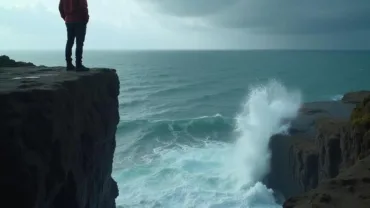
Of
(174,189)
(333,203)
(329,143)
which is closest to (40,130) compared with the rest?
(333,203)

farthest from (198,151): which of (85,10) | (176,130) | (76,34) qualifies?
(85,10)

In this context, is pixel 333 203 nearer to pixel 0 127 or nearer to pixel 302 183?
pixel 0 127

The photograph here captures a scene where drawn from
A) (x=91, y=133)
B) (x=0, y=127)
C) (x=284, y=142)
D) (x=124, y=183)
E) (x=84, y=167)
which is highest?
(x=0, y=127)

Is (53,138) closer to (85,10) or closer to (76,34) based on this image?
(76,34)

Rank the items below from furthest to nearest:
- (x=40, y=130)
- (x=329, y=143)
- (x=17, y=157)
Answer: (x=329, y=143)
(x=40, y=130)
(x=17, y=157)

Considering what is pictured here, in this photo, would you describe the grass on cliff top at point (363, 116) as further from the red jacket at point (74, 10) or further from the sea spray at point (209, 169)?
the red jacket at point (74, 10)

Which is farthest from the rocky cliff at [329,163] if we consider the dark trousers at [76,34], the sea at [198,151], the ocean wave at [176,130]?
the ocean wave at [176,130]

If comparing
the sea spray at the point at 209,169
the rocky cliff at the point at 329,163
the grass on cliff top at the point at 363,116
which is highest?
the grass on cliff top at the point at 363,116

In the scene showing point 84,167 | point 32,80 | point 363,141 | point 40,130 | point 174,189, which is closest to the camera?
point 40,130
